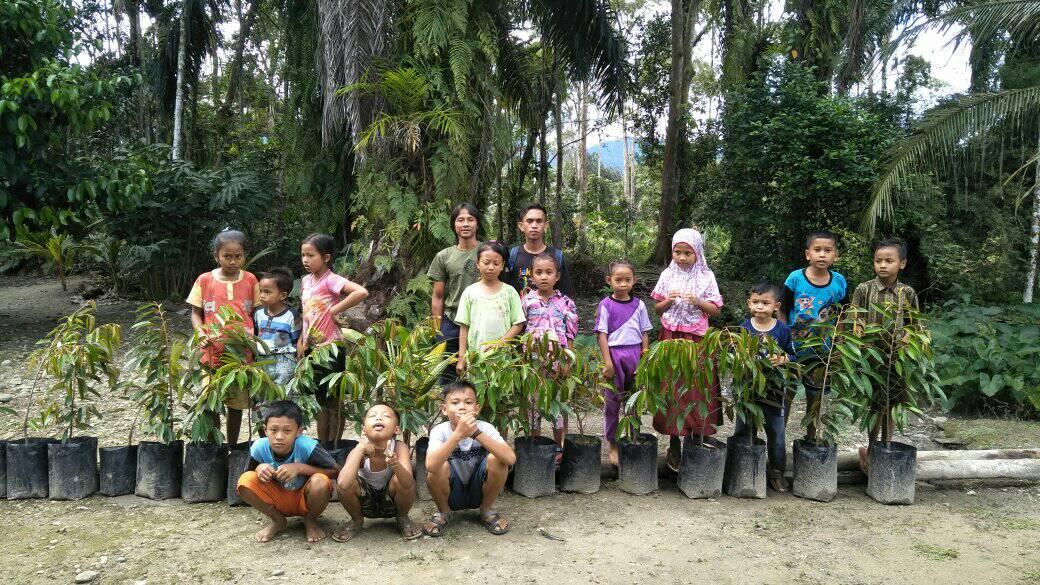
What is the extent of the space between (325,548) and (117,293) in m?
7.94

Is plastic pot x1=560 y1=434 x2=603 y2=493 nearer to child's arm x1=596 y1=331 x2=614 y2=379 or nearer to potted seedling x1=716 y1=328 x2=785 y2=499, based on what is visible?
child's arm x1=596 y1=331 x2=614 y2=379

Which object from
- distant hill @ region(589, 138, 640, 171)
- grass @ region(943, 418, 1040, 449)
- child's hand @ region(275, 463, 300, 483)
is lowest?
grass @ region(943, 418, 1040, 449)

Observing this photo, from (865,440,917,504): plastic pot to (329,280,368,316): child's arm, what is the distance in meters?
2.82

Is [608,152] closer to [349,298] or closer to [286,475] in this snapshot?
[349,298]

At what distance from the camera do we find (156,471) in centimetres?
371

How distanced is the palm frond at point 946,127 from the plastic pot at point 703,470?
Answer: 4.13 metres

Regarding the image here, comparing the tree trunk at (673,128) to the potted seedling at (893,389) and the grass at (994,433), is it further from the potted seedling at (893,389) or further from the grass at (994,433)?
the potted seedling at (893,389)

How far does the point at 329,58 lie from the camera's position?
7066 millimetres

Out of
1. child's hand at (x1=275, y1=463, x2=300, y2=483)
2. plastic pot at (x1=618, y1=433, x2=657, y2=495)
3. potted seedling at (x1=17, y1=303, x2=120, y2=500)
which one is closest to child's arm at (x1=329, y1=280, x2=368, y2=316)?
child's hand at (x1=275, y1=463, x2=300, y2=483)

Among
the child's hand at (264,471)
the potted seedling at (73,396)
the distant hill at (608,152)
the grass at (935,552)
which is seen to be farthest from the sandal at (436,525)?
the distant hill at (608,152)

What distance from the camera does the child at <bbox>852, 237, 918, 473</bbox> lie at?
3.97 metres

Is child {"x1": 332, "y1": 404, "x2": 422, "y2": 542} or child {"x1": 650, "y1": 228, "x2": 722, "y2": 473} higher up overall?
child {"x1": 650, "y1": 228, "x2": 722, "y2": 473}

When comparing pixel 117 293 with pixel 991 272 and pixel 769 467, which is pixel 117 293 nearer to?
pixel 769 467

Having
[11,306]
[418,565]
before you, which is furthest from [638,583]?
[11,306]
